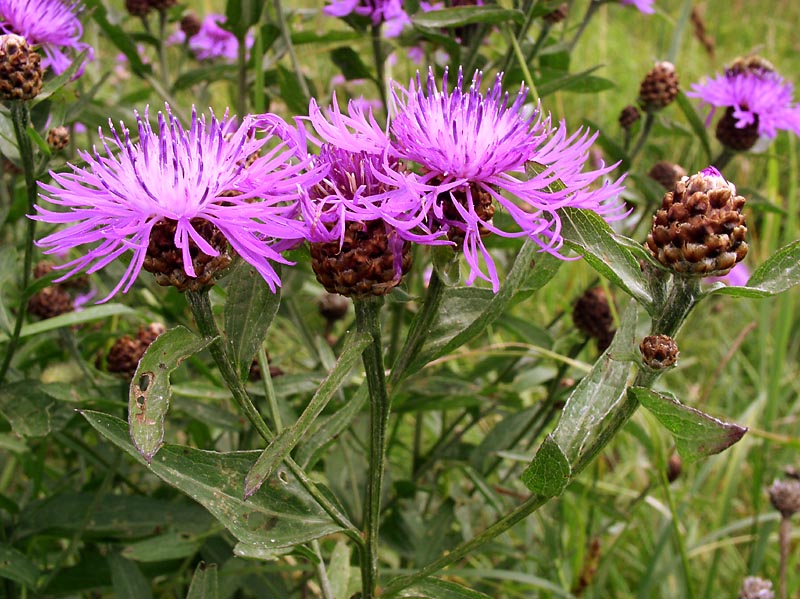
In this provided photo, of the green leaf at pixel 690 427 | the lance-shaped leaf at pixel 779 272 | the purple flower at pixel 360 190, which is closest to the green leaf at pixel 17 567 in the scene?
the purple flower at pixel 360 190

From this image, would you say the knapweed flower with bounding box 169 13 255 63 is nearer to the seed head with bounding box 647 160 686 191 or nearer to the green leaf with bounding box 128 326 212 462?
the seed head with bounding box 647 160 686 191

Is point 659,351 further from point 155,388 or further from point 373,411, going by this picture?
point 155,388

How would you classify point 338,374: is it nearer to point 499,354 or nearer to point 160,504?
point 160,504

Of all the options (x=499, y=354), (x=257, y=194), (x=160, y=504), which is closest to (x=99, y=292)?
(x=160, y=504)

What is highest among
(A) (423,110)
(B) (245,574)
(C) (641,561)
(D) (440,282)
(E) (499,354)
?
(A) (423,110)

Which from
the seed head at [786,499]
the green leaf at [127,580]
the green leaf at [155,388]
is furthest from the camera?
the seed head at [786,499]

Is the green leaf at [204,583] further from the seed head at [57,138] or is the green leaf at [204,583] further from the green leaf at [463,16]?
the green leaf at [463,16]
